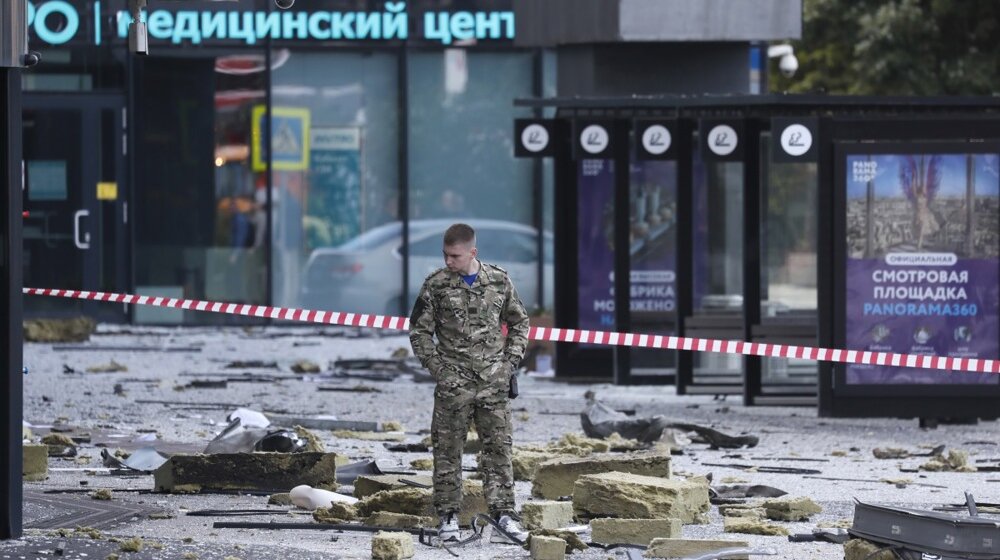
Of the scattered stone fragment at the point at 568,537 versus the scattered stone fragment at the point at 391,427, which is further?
the scattered stone fragment at the point at 391,427

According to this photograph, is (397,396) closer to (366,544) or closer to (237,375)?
(237,375)

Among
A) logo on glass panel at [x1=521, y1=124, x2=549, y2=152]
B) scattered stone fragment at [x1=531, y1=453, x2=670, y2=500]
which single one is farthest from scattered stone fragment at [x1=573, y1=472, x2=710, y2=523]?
logo on glass panel at [x1=521, y1=124, x2=549, y2=152]

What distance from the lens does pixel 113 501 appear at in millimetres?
11484

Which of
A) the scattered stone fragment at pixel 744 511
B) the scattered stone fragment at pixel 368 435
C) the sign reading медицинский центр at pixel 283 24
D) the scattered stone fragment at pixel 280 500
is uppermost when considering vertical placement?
the sign reading медицинский центр at pixel 283 24

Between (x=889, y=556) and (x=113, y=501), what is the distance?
4350mm

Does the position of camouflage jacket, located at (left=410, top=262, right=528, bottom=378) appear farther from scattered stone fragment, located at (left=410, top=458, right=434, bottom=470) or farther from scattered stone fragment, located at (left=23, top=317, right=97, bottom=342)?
scattered stone fragment, located at (left=23, top=317, right=97, bottom=342)

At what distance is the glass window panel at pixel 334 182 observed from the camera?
26.9 meters

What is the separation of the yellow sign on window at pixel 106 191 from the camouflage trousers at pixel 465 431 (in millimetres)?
16913

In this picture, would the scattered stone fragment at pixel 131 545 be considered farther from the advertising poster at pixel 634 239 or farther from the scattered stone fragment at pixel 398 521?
the advertising poster at pixel 634 239

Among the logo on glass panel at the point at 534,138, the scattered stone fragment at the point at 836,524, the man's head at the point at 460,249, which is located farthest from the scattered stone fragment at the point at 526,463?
the logo on glass panel at the point at 534,138

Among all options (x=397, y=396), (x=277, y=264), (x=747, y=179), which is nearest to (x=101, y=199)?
(x=277, y=264)

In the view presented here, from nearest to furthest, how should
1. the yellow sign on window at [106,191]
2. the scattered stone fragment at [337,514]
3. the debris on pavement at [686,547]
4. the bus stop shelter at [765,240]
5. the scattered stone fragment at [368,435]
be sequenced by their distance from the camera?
the debris on pavement at [686,547] < the scattered stone fragment at [337,514] < the scattered stone fragment at [368,435] < the bus stop shelter at [765,240] < the yellow sign on window at [106,191]

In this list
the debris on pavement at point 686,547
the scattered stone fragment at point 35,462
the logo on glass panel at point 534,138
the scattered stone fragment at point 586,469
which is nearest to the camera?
the debris on pavement at point 686,547

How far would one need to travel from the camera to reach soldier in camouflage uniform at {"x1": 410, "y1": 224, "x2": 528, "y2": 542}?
1030cm
